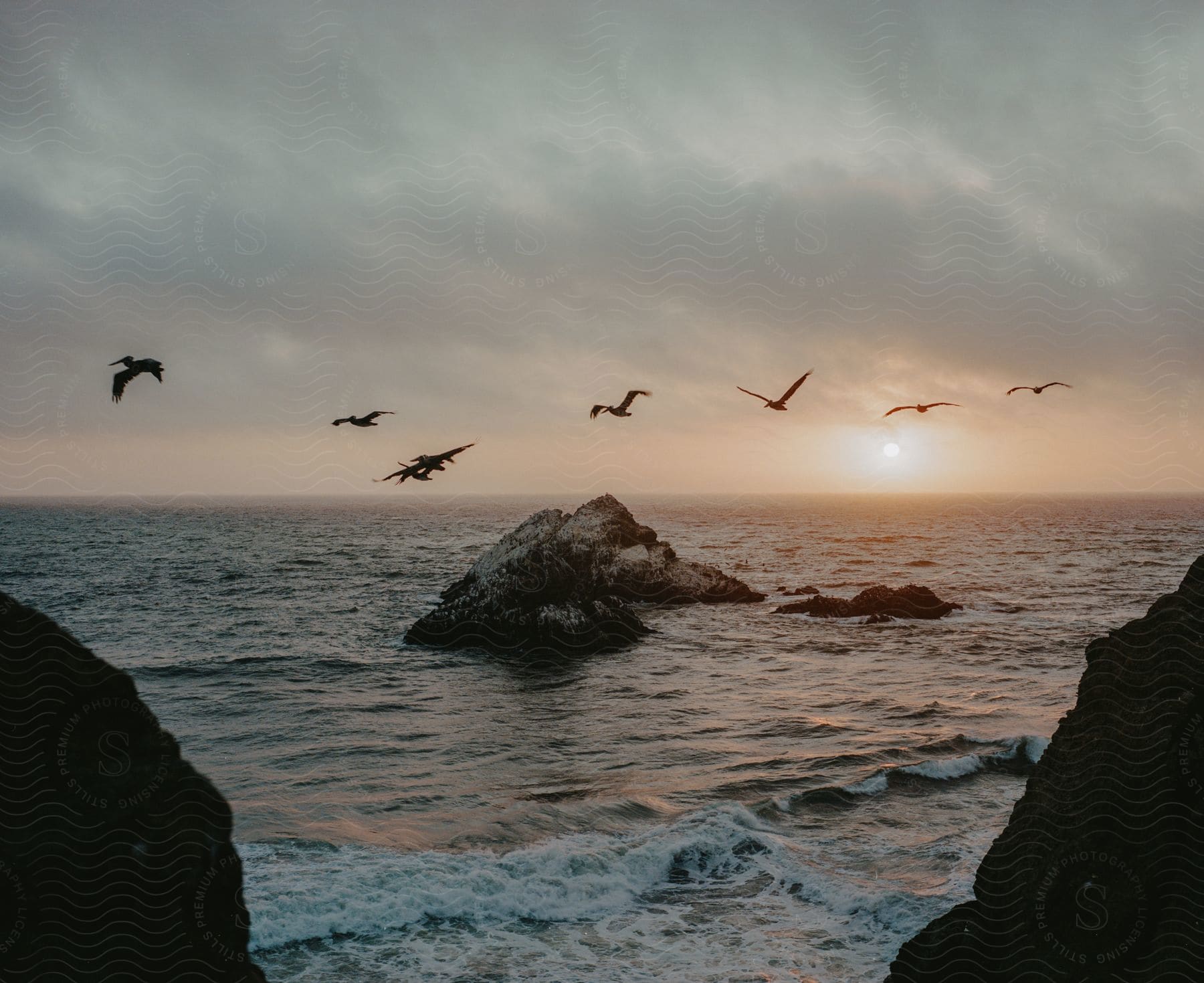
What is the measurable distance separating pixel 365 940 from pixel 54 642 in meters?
5.83

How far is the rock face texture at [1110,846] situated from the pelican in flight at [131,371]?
1045 cm

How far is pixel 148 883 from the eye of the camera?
590 centimetres

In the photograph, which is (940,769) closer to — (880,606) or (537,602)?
(537,602)

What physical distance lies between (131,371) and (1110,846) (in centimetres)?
1131

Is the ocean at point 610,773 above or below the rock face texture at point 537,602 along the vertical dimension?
below

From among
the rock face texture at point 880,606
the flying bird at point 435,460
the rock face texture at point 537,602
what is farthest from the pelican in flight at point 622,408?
the rock face texture at point 880,606

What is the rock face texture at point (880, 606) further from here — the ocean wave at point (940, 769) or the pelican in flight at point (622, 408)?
the pelican in flight at point (622, 408)

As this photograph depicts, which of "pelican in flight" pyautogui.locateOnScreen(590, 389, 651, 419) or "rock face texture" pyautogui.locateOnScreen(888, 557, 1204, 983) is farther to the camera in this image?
"pelican in flight" pyautogui.locateOnScreen(590, 389, 651, 419)

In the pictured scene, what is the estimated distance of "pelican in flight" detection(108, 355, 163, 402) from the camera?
979 centimetres

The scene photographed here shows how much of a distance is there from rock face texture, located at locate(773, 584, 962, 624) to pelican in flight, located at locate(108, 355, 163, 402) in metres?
31.3

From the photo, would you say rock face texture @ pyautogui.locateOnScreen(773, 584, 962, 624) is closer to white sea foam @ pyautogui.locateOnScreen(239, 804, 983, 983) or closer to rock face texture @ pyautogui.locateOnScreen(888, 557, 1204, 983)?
white sea foam @ pyautogui.locateOnScreen(239, 804, 983, 983)

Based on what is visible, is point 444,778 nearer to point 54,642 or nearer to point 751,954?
point 751,954

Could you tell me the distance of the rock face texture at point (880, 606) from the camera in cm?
3634

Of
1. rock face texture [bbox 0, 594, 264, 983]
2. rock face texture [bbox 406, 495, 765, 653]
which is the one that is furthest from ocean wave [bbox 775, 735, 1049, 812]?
rock face texture [bbox 406, 495, 765, 653]
